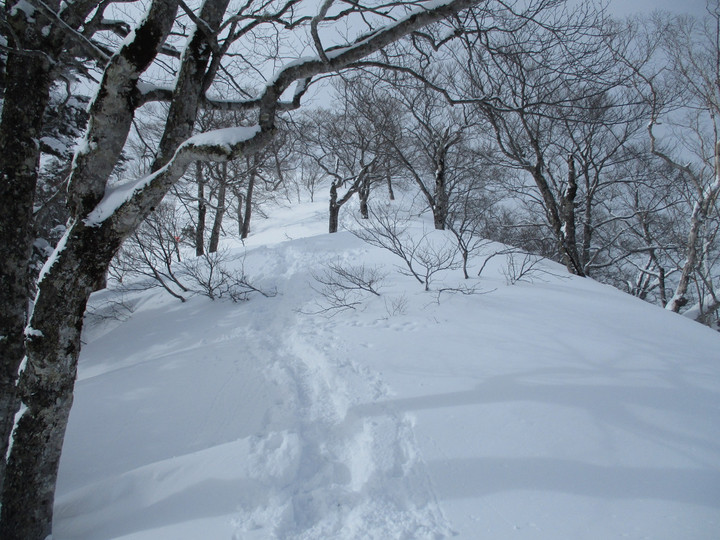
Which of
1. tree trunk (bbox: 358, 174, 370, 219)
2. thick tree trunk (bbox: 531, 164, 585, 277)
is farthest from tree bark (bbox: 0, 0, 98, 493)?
tree trunk (bbox: 358, 174, 370, 219)

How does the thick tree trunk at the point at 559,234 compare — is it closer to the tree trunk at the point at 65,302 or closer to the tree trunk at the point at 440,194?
the tree trunk at the point at 440,194

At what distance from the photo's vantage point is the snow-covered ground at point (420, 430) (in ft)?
7.17

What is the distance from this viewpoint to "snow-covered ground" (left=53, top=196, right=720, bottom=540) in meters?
2.19

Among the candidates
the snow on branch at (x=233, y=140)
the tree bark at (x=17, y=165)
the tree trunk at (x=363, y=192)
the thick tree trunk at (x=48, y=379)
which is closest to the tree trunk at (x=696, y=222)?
the snow on branch at (x=233, y=140)

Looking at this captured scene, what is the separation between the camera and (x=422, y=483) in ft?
7.96

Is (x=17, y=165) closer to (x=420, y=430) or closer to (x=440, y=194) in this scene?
(x=420, y=430)

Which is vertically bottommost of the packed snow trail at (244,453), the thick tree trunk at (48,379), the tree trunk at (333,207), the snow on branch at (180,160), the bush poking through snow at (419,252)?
the packed snow trail at (244,453)

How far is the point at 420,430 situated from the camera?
113 inches

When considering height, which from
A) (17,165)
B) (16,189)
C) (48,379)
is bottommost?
(48,379)

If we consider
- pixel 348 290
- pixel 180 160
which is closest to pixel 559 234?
pixel 348 290

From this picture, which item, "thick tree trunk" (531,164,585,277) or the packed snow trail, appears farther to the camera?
"thick tree trunk" (531,164,585,277)

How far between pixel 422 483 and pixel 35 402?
2.84 m

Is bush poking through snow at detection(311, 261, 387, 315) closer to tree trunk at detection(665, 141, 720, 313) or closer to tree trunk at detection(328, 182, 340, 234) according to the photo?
tree trunk at detection(328, 182, 340, 234)

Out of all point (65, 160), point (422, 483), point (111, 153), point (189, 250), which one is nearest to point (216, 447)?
point (422, 483)
